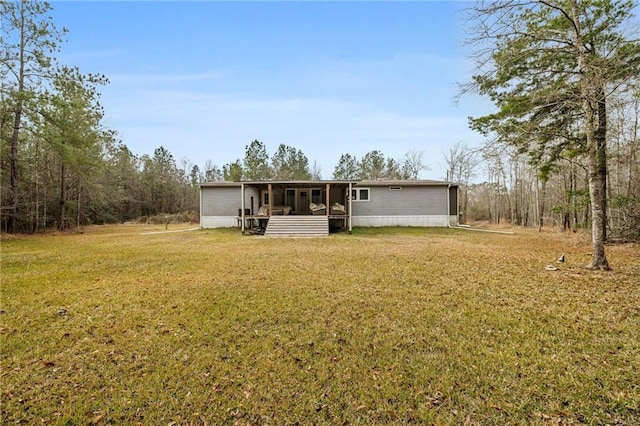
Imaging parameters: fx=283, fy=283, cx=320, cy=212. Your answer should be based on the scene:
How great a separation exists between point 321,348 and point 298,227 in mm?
10618

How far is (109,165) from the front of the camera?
2189cm

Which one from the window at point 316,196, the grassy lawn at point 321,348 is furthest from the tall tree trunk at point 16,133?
the window at point 316,196

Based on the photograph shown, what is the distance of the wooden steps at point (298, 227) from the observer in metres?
13.1

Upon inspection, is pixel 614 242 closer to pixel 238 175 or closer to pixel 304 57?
pixel 304 57

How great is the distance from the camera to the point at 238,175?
31.0m

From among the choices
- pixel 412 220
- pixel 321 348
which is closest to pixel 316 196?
pixel 412 220

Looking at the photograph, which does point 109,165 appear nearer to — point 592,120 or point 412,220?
point 412,220

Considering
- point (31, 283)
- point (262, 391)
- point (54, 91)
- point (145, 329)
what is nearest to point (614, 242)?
point (262, 391)

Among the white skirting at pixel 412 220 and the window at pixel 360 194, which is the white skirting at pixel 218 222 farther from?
the white skirting at pixel 412 220

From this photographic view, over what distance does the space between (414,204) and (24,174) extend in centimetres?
2242

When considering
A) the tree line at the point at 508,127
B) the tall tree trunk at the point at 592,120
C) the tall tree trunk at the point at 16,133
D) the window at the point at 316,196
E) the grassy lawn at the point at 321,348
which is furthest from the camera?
the window at the point at 316,196

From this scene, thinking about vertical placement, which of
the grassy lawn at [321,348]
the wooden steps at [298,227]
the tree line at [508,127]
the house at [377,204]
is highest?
the tree line at [508,127]

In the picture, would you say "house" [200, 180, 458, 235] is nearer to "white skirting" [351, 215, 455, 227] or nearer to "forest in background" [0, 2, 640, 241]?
"white skirting" [351, 215, 455, 227]

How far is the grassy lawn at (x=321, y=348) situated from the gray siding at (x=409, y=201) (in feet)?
36.6
